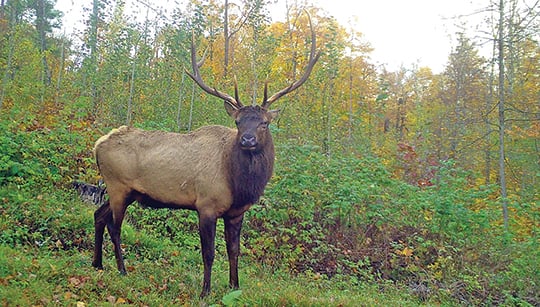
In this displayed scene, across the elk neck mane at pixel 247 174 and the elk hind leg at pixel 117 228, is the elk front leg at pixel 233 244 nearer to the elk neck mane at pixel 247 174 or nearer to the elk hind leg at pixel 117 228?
the elk neck mane at pixel 247 174

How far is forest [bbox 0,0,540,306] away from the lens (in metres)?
5.91

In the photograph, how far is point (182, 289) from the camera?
216 inches

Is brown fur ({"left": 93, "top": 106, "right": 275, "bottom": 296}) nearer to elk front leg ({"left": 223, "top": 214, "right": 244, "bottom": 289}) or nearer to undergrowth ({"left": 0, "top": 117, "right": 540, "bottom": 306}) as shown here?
elk front leg ({"left": 223, "top": 214, "right": 244, "bottom": 289})

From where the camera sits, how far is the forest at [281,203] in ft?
19.4

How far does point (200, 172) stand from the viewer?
573 cm

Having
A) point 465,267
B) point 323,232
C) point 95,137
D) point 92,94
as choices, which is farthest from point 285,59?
point 465,267

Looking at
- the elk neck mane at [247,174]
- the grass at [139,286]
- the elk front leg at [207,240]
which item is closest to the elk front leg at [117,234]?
the grass at [139,286]

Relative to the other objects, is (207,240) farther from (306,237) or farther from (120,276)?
(306,237)

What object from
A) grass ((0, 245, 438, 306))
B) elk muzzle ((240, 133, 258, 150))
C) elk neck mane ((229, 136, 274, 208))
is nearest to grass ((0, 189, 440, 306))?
grass ((0, 245, 438, 306))

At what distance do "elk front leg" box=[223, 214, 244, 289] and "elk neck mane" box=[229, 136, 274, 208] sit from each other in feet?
1.04

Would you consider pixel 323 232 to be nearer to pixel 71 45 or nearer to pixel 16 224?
pixel 16 224

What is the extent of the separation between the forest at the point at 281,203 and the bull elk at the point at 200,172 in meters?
0.60

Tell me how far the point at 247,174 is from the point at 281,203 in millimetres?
3472

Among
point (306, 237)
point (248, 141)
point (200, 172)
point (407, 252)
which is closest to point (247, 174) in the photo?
point (248, 141)
